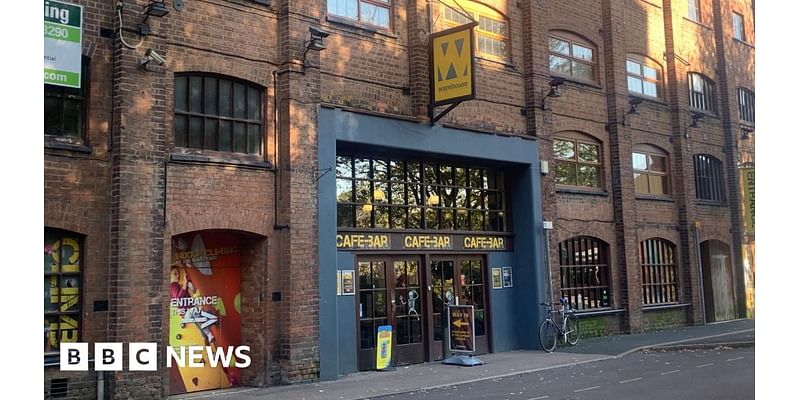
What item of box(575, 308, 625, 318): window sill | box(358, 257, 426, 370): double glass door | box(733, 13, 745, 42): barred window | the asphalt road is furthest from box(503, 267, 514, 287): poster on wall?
box(733, 13, 745, 42): barred window

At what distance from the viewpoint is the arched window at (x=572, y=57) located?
19.9 meters

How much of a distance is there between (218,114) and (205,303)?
330 cm

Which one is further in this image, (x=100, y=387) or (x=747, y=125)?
(x=747, y=125)

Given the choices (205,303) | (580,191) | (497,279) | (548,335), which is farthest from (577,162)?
(205,303)

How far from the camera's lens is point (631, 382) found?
1241 centimetres

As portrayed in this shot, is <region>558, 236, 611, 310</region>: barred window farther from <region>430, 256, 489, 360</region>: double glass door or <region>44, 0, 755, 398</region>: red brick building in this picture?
<region>430, 256, 489, 360</region>: double glass door

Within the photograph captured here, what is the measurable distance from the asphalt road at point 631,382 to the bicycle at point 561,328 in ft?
6.80

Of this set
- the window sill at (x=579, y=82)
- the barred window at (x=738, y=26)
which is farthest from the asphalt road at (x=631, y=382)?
the barred window at (x=738, y=26)

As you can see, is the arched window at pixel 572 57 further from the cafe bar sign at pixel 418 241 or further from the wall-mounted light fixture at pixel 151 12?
the wall-mounted light fixture at pixel 151 12

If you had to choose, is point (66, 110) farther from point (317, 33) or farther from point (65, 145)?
point (317, 33)

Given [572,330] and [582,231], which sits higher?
[582,231]

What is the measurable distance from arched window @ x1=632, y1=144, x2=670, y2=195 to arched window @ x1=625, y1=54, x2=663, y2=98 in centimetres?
175

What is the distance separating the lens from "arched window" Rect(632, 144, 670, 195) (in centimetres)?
2228
